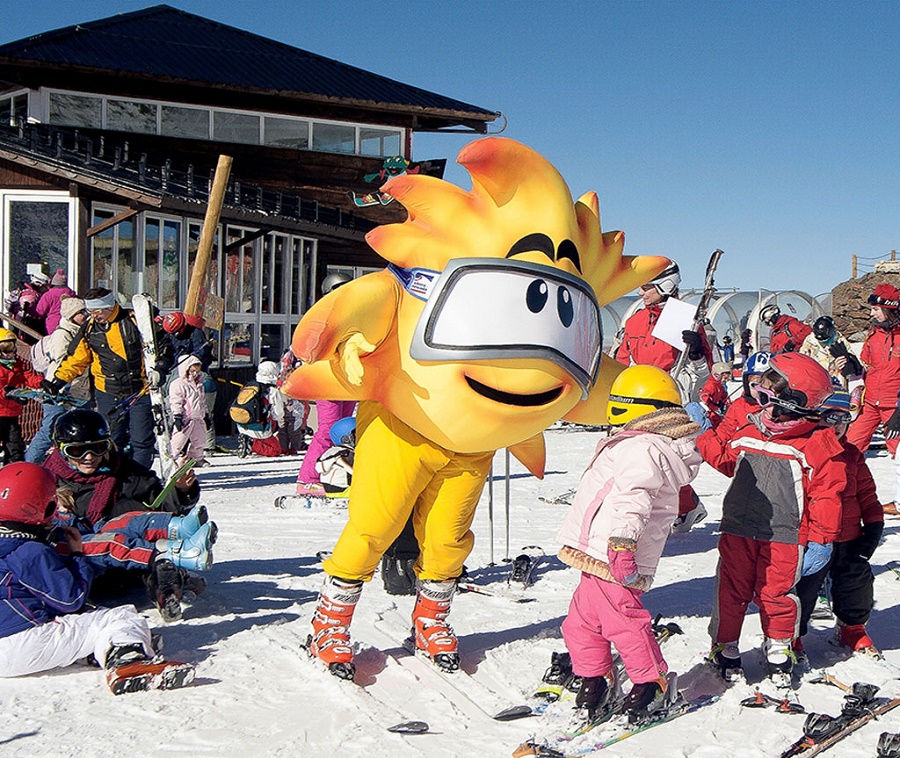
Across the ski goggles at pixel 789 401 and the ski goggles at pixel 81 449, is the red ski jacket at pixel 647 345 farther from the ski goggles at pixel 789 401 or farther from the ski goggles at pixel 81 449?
the ski goggles at pixel 81 449

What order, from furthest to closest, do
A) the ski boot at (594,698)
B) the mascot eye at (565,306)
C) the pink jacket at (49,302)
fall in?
the pink jacket at (49,302), the mascot eye at (565,306), the ski boot at (594,698)

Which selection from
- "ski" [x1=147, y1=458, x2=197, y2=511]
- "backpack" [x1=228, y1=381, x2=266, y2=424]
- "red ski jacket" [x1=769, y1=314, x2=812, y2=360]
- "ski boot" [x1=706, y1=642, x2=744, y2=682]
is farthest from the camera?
"backpack" [x1=228, y1=381, x2=266, y2=424]

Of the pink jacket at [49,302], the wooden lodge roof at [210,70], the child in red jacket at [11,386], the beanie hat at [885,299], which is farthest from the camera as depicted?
the wooden lodge roof at [210,70]

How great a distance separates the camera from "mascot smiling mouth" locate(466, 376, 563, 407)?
412cm

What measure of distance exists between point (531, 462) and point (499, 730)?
154 cm

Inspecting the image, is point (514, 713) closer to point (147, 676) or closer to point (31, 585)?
point (147, 676)

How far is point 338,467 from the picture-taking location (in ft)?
21.8

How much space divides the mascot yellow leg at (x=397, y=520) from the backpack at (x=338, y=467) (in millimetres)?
2109

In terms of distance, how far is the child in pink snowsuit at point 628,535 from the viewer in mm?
3703

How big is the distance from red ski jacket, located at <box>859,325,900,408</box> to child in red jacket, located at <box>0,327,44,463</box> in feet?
25.5

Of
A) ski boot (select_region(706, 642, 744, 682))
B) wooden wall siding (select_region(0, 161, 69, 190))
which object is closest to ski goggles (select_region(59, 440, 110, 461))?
ski boot (select_region(706, 642, 744, 682))

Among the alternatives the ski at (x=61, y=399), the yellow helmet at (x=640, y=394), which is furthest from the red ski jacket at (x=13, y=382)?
the yellow helmet at (x=640, y=394)

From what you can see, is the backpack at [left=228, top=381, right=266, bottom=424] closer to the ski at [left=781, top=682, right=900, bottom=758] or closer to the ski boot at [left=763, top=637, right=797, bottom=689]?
the ski boot at [left=763, top=637, right=797, bottom=689]

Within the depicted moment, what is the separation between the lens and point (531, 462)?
5004mm
